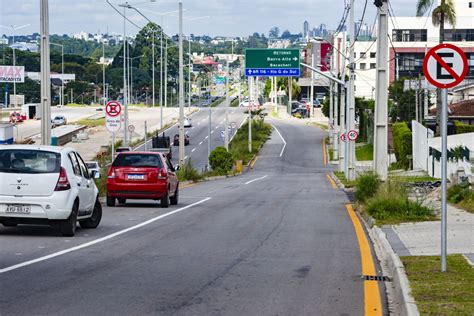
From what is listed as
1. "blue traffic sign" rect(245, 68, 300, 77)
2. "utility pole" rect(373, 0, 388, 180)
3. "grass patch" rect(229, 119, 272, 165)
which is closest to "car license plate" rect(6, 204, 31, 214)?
"utility pole" rect(373, 0, 388, 180)

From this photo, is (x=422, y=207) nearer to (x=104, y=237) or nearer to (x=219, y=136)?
(x=104, y=237)

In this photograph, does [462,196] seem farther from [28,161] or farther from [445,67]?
[445,67]

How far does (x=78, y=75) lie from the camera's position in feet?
534

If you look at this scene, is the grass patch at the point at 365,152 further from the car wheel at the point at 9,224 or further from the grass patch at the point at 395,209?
the car wheel at the point at 9,224

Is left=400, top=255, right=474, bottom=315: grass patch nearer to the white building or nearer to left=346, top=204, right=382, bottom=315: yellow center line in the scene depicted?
left=346, top=204, right=382, bottom=315: yellow center line

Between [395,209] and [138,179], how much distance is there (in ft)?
25.7

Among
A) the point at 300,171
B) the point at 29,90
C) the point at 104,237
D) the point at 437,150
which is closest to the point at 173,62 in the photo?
the point at 29,90

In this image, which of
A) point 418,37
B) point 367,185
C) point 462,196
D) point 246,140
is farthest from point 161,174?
point 418,37

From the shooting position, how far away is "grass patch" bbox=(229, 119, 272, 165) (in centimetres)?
8575

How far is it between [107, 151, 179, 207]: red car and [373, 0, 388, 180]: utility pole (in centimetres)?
633

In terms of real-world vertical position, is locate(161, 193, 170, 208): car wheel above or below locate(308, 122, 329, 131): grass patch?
below

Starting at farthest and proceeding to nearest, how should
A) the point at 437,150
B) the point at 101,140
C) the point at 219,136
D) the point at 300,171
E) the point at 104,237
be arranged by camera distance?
the point at 219,136, the point at 101,140, the point at 300,171, the point at 437,150, the point at 104,237

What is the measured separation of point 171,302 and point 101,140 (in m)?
83.2

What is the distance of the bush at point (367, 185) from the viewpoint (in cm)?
2536
